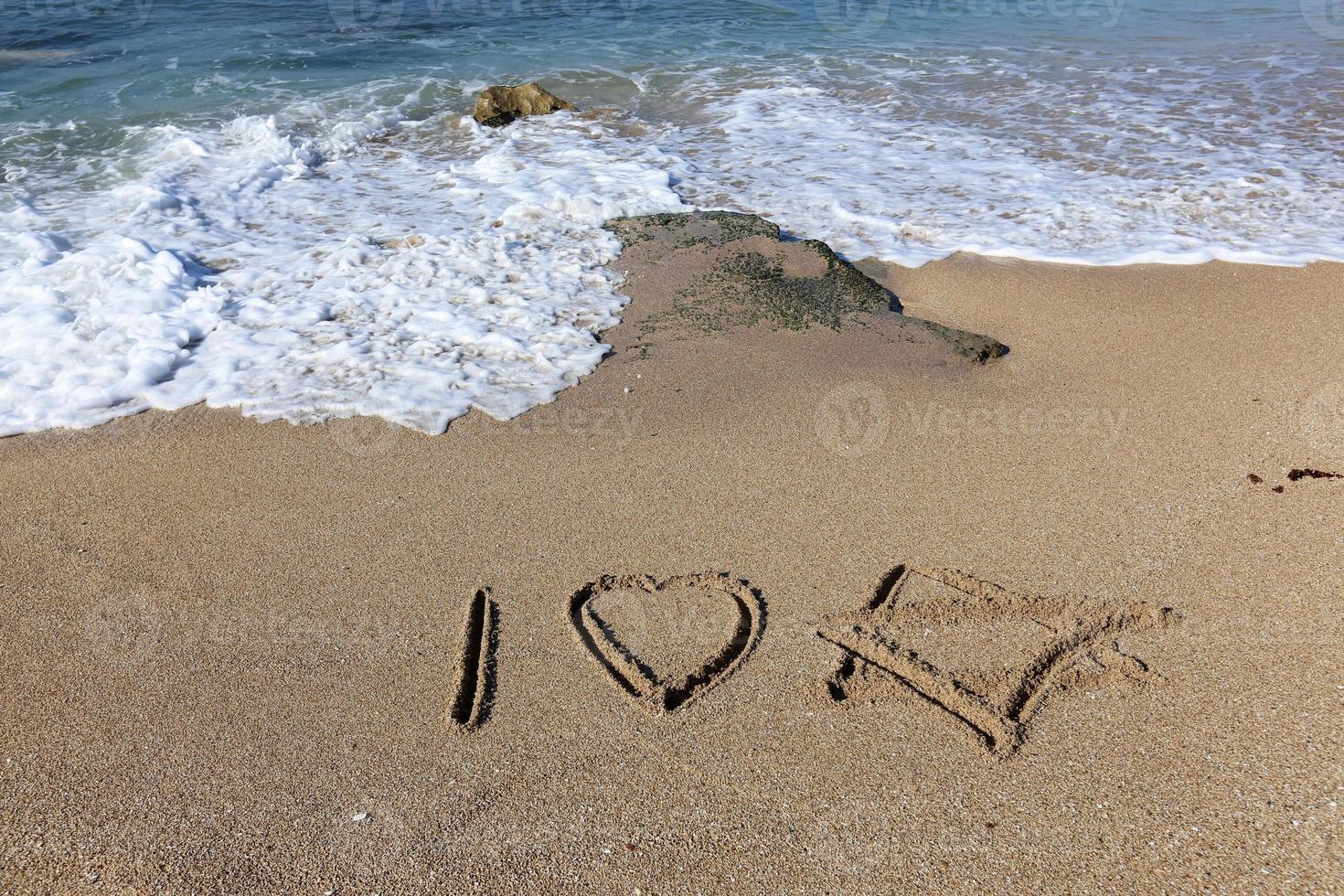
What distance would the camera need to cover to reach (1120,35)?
10641 mm

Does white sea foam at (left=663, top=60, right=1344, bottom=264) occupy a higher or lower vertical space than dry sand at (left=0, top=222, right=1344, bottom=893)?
higher

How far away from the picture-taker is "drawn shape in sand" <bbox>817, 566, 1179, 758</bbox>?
8.20 ft

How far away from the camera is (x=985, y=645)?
8.77ft

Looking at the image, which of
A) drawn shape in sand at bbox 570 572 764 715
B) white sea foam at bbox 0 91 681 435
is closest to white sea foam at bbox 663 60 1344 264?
white sea foam at bbox 0 91 681 435

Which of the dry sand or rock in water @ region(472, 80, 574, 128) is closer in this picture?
the dry sand

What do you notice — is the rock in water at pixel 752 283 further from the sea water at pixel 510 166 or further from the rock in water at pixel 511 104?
the rock in water at pixel 511 104

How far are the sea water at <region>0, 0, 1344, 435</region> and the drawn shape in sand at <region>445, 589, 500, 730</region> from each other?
3.85 feet

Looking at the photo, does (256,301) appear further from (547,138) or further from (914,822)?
(914,822)

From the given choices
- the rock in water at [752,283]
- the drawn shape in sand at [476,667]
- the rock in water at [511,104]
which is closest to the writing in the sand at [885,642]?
the drawn shape in sand at [476,667]

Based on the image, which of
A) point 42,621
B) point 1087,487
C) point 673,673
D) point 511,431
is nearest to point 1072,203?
point 1087,487

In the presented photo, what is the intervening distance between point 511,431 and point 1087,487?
2218mm

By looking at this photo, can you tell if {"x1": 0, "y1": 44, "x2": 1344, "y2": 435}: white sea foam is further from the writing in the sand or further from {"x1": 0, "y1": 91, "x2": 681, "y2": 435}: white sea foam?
the writing in the sand

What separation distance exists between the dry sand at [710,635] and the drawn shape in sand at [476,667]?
0.01 m

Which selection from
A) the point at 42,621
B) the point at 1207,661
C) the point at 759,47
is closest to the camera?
the point at 1207,661
